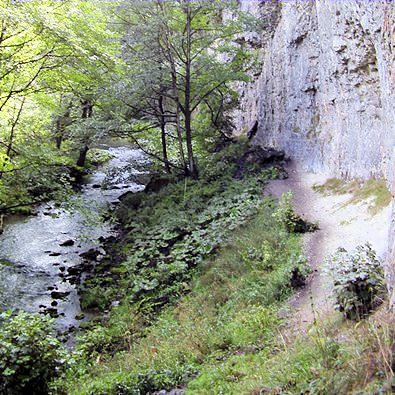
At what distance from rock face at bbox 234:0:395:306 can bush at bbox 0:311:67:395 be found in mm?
4486

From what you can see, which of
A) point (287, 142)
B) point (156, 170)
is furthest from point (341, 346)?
point (156, 170)

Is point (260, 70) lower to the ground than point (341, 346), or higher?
higher

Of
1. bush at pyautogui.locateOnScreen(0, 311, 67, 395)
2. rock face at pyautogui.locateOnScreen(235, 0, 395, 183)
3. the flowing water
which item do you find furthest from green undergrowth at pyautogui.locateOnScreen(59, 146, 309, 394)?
rock face at pyautogui.locateOnScreen(235, 0, 395, 183)

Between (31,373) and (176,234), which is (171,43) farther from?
(31,373)

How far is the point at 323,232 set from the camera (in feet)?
30.8

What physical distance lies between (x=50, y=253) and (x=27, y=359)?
8.81 m

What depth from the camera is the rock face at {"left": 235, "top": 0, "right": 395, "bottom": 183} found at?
883cm

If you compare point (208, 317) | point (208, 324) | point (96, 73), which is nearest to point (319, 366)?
point (208, 324)

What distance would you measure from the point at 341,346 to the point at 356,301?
121 cm

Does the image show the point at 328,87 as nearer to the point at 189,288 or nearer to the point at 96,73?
the point at 96,73

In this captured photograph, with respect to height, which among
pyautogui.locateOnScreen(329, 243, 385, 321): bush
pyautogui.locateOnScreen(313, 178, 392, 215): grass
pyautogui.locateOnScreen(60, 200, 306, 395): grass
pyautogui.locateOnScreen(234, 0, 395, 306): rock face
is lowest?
pyautogui.locateOnScreen(60, 200, 306, 395): grass

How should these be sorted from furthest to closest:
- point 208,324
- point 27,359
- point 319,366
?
point 208,324
point 27,359
point 319,366

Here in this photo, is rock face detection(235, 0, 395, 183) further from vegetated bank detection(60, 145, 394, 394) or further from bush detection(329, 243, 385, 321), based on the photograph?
vegetated bank detection(60, 145, 394, 394)

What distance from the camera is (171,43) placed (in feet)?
48.4
